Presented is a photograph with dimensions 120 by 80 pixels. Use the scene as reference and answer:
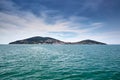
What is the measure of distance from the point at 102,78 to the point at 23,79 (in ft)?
45.2

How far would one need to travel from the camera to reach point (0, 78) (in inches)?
709

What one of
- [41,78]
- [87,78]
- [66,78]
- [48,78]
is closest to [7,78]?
[41,78]

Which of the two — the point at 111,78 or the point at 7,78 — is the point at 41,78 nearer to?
the point at 7,78

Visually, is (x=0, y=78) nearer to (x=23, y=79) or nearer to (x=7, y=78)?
(x=7, y=78)

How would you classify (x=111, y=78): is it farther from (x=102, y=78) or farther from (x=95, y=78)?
(x=95, y=78)

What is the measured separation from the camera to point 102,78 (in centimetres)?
1845

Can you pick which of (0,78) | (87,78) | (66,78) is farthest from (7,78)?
(87,78)

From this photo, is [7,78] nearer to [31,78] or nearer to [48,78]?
[31,78]

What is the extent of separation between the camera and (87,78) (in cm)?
1841

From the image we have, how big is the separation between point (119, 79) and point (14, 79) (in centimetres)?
1778

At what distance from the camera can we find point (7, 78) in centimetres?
1811

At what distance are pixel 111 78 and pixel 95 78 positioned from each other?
2.81m

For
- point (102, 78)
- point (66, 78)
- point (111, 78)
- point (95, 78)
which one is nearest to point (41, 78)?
point (66, 78)

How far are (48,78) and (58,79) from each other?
181 cm
